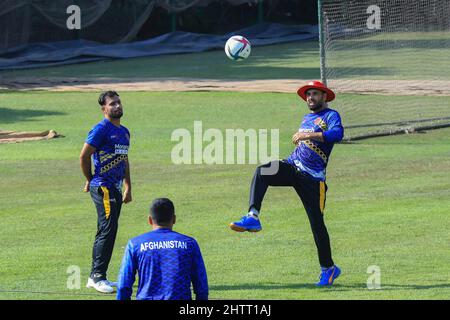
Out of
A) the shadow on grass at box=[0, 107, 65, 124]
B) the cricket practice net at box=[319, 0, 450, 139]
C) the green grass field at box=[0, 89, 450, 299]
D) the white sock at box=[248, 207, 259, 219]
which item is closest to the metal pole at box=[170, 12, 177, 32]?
the cricket practice net at box=[319, 0, 450, 139]

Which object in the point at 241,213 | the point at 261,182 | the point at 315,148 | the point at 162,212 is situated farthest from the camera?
the point at 241,213

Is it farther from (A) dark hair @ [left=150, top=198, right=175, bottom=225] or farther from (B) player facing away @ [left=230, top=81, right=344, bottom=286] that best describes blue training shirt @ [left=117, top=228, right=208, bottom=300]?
(B) player facing away @ [left=230, top=81, right=344, bottom=286]

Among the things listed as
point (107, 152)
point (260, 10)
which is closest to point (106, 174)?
point (107, 152)

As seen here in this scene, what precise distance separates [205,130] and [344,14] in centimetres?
770

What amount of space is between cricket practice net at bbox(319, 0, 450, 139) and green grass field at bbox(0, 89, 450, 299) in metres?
1.14

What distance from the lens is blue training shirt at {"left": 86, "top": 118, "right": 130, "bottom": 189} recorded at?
13133mm

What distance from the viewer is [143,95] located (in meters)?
34.1

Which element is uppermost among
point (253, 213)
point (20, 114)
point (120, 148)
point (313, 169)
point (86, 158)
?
point (20, 114)

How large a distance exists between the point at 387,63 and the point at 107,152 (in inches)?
1143

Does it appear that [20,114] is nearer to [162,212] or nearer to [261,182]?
[261,182]

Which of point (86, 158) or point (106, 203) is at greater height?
point (86, 158)

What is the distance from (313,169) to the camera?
13234mm

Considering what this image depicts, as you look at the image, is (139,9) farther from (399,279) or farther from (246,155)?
(399,279)

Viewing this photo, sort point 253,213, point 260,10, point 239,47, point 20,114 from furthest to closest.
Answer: point 260,10 → point 20,114 → point 239,47 → point 253,213
